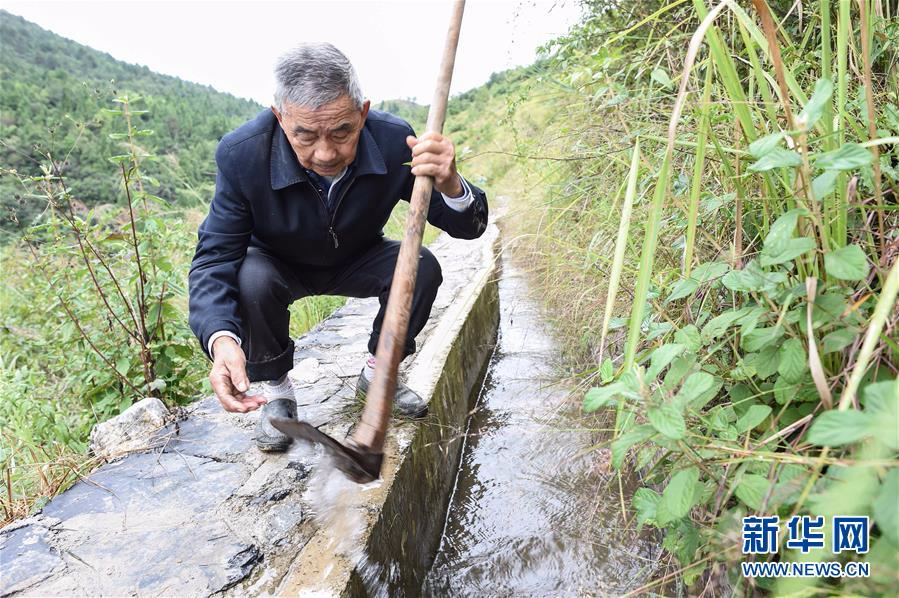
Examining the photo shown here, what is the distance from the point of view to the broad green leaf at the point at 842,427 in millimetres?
759

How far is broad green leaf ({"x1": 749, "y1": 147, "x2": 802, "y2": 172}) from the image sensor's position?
1.01 m

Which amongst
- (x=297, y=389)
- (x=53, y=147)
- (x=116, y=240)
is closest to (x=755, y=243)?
(x=297, y=389)

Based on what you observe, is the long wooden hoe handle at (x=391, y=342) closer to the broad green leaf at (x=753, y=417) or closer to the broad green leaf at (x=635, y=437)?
the broad green leaf at (x=635, y=437)

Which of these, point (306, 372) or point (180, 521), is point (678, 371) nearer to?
point (180, 521)

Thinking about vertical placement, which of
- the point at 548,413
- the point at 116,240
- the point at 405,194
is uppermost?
the point at 405,194

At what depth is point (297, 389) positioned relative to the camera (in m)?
2.70

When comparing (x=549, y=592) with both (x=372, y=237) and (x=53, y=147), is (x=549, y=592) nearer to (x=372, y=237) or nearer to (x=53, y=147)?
(x=372, y=237)

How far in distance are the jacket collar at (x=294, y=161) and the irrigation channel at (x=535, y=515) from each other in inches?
48.3

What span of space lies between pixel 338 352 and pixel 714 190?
2.02m

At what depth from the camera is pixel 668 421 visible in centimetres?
100

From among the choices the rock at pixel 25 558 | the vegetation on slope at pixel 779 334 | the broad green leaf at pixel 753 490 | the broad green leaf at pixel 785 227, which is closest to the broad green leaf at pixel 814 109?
the vegetation on slope at pixel 779 334

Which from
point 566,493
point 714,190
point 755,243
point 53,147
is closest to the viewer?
point 755,243

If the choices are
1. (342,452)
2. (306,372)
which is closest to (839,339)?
(342,452)

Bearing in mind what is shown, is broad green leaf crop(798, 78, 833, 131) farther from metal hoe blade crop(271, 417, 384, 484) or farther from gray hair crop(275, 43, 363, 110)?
gray hair crop(275, 43, 363, 110)
